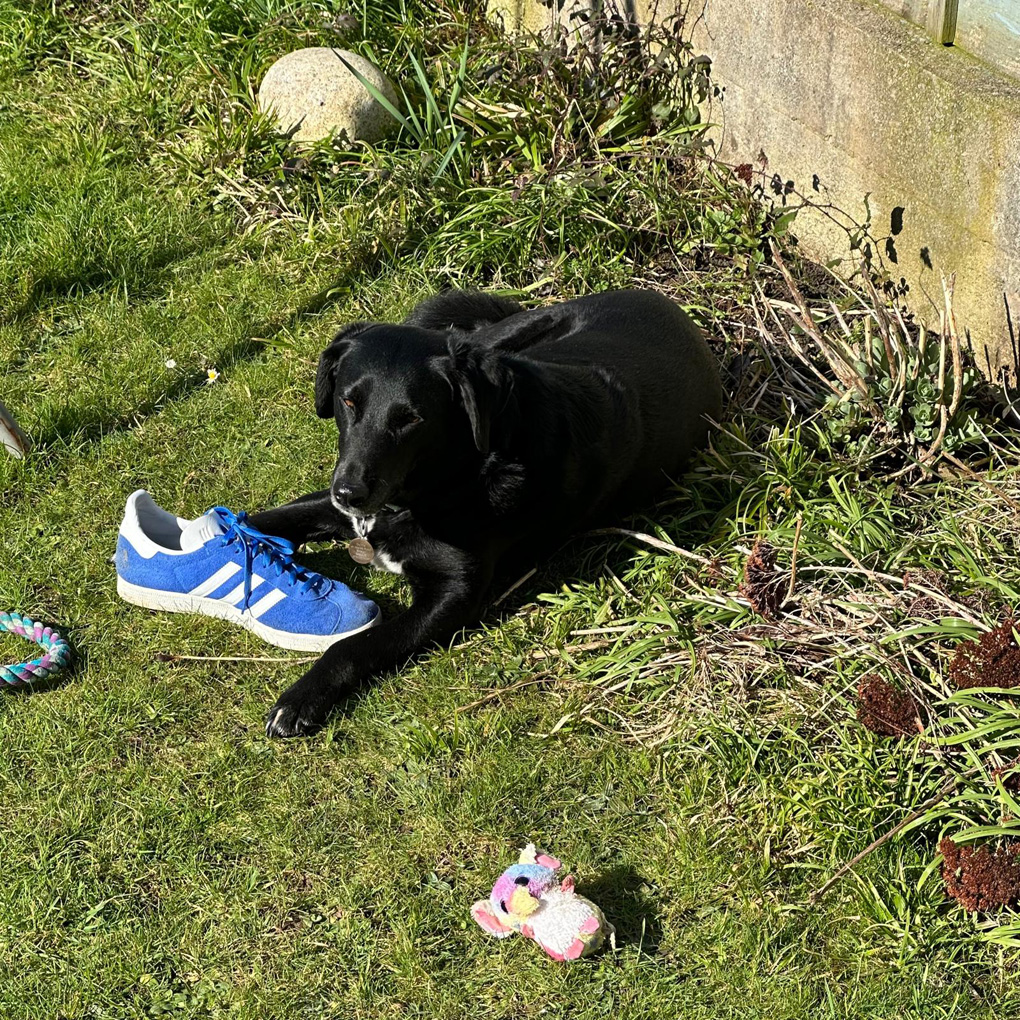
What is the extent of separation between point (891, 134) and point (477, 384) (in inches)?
78.8

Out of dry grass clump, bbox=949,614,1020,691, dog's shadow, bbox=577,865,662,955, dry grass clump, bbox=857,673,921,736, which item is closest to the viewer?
dog's shadow, bbox=577,865,662,955

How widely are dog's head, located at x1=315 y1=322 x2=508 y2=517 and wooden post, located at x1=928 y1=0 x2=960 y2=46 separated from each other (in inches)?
81.9

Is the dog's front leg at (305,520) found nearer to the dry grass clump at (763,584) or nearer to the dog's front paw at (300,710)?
the dog's front paw at (300,710)

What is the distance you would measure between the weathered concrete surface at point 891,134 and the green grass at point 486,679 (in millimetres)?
326

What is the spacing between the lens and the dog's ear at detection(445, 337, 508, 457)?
10.8 ft

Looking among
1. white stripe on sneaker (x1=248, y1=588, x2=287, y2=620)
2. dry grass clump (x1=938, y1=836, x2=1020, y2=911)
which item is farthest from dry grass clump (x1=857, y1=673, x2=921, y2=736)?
white stripe on sneaker (x1=248, y1=588, x2=287, y2=620)

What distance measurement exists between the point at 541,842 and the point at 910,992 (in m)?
0.94

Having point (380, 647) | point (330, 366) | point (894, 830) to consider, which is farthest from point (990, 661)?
point (330, 366)

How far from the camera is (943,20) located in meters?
4.04

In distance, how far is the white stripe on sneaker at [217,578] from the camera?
3.54 meters

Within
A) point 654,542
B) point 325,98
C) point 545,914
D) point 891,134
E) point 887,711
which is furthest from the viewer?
point 325,98

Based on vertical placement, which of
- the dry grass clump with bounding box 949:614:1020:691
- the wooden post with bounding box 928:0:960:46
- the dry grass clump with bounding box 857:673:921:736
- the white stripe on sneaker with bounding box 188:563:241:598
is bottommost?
the white stripe on sneaker with bounding box 188:563:241:598

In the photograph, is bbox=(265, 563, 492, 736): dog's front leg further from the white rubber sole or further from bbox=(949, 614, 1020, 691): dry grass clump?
bbox=(949, 614, 1020, 691): dry grass clump

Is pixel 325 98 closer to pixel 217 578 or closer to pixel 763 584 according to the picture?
pixel 217 578
